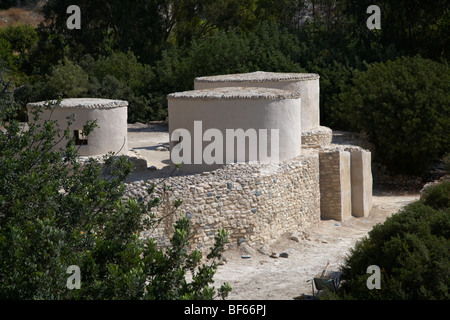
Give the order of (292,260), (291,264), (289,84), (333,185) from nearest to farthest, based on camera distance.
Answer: (291,264) < (292,260) < (333,185) < (289,84)

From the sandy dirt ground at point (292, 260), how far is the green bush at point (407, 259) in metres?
0.39

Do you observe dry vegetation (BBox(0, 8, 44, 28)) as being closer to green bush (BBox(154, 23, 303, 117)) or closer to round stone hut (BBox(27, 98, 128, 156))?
green bush (BBox(154, 23, 303, 117))

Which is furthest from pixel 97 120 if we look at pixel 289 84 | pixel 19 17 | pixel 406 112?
pixel 19 17

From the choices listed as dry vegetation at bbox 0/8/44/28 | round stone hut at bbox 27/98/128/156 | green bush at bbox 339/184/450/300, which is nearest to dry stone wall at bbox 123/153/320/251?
green bush at bbox 339/184/450/300

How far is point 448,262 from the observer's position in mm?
9523

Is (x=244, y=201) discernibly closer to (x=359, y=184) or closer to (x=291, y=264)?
(x=291, y=264)

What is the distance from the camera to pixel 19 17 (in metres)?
47.3

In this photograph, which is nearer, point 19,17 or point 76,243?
point 76,243

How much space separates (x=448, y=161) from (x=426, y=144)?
1898 mm

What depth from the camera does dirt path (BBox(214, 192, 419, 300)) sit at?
1162cm

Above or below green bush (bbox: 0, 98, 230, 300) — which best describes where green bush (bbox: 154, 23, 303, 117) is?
above

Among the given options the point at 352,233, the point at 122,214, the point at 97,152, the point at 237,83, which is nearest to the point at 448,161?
the point at 352,233

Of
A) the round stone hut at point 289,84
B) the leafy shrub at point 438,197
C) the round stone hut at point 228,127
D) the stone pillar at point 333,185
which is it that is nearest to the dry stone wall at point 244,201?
the round stone hut at point 228,127

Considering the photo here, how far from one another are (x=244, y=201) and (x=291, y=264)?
157 centimetres
